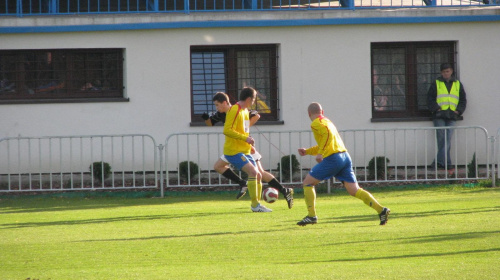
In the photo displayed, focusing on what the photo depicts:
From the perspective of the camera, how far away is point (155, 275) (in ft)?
25.2

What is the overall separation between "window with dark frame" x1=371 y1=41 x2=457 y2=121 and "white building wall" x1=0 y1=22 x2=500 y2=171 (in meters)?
0.33

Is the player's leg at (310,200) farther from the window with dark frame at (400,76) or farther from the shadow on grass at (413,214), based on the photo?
the window with dark frame at (400,76)

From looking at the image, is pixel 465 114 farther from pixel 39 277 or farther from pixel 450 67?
pixel 39 277

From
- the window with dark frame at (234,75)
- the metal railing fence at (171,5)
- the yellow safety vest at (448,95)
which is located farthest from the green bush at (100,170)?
the yellow safety vest at (448,95)

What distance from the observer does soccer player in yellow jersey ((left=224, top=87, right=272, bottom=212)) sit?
1261 cm

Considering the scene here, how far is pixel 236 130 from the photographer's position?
12.7m

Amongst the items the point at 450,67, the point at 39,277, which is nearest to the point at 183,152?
the point at 450,67

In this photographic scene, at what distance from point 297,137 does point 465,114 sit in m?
3.70

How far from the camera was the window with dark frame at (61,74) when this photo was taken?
59.6 feet

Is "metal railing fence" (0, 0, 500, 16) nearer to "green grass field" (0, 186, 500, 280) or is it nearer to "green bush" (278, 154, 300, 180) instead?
"green bush" (278, 154, 300, 180)

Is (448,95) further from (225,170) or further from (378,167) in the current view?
(225,170)

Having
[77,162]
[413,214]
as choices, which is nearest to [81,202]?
[77,162]

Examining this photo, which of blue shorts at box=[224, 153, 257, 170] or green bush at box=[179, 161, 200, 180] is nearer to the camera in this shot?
blue shorts at box=[224, 153, 257, 170]

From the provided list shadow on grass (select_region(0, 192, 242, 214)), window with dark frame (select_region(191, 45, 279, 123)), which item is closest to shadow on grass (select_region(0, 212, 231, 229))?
shadow on grass (select_region(0, 192, 242, 214))
